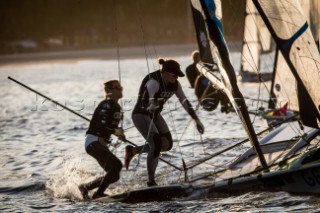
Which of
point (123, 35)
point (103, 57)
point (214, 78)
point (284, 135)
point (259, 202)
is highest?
point (123, 35)

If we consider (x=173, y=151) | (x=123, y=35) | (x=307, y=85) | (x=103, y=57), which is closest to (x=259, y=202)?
(x=307, y=85)

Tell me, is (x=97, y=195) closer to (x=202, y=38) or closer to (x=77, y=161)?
(x=202, y=38)

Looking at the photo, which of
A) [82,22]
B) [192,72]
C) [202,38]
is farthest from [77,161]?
[82,22]

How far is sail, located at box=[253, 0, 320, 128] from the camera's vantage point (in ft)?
33.3

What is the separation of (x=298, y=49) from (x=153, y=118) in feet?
7.64

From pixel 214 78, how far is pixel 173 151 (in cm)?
410

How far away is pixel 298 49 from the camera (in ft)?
33.7

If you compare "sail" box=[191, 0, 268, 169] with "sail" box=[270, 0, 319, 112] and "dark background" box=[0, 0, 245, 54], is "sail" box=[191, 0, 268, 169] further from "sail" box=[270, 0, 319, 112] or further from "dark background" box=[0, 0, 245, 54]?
"dark background" box=[0, 0, 245, 54]

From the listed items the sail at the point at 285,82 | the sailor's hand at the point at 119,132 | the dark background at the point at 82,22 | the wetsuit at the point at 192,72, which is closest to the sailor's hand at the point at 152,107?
the sailor's hand at the point at 119,132

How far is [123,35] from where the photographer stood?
88938 millimetres

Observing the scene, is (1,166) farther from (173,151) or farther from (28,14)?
(28,14)

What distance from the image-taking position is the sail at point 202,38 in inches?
480

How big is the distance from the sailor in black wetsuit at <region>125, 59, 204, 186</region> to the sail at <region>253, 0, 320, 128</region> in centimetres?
154

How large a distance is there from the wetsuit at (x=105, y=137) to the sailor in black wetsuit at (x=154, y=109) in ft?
1.41
